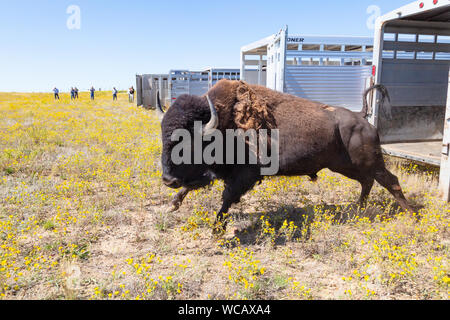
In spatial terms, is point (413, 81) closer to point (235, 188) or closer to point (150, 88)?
point (235, 188)

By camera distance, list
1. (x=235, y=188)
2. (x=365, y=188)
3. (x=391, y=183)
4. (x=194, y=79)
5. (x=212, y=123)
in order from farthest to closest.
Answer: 1. (x=194, y=79)
2. (x=365, y=188)
3. (x=391, y=183)
4. (x=235, y=188)
5. (x=212, y=123)

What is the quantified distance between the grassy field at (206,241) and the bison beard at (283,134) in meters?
0.59

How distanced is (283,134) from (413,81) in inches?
204

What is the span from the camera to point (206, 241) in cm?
478

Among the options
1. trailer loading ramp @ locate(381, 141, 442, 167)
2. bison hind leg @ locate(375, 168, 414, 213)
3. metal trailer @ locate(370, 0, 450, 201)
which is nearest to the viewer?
bison hind leg @ locate(375, 168, 414, 213)

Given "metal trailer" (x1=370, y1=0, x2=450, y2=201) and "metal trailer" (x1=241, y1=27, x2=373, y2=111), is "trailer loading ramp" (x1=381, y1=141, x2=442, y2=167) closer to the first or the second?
"metal trailer" (x1=370, y1=0, x2=450, y2=201)

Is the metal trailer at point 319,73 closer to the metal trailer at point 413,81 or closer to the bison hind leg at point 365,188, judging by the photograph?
the metal trailer at point 413,81

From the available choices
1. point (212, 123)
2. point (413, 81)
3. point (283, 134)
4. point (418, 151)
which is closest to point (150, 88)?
point (413, 81)

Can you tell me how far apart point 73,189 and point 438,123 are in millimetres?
9262
